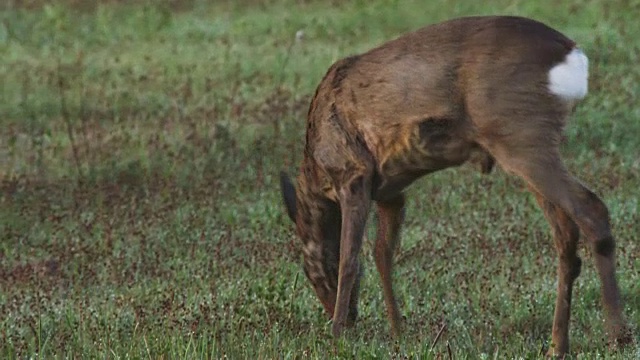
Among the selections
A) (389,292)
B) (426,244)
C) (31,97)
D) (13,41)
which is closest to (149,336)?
(389,292)

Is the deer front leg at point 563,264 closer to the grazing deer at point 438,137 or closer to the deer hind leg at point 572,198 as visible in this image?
the grazing deer at point 438,137

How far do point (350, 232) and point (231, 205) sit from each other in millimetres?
3849

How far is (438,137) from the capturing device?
23.7 feet

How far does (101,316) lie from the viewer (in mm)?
7938

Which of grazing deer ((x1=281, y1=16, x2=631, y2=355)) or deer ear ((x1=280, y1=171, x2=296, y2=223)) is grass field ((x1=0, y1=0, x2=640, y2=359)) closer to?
grazing deer ((x1=281, y1=16, x2=631, y2=355))

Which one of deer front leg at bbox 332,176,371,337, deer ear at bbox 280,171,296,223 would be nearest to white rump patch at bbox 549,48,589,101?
deer front leg at bbox 332,176,371,337

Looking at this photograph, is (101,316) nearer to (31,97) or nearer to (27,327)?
(27,327)

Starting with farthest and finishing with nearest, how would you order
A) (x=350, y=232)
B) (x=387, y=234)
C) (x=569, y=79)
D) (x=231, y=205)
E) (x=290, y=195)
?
(x=231, y=205) → (x=290, y=195) → (x=387, y=234) → (x=350, y=232) → (x=569, y=79)

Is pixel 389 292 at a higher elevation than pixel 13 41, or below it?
higher

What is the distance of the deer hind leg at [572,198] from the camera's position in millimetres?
6766

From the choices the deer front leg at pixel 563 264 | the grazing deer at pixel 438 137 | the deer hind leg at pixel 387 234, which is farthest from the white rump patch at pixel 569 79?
the deer hind leg at pixel 387 234

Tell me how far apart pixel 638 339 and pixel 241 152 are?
6.47 meters

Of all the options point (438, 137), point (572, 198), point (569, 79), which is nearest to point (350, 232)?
point (438, 137)

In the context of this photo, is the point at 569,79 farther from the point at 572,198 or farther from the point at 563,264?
the point at 563,264
